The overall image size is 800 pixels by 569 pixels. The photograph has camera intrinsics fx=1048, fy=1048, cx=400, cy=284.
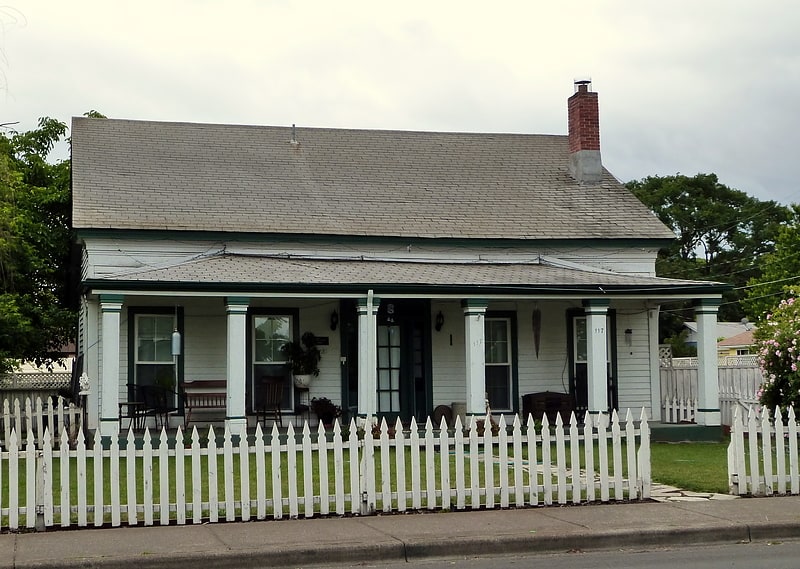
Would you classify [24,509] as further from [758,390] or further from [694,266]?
[694,266]

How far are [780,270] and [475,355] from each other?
3659cm

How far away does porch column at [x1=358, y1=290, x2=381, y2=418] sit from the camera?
17469mm

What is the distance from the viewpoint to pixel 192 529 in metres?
9.61

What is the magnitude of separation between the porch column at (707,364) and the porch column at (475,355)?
3.91 meters

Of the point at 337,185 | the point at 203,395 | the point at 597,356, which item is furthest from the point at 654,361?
the point at 203,395

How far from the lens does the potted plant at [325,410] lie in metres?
19.4

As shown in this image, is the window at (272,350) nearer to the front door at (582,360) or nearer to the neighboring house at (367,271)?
the neighboring house at (367,271)

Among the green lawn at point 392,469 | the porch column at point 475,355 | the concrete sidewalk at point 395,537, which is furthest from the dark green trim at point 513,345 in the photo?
the concrete sidewalk at point 395,537

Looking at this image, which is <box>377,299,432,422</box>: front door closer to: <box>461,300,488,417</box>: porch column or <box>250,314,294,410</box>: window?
<box>250,314,294,410</box>: window

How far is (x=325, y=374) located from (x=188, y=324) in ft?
9.04

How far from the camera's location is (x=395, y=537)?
9.12 m

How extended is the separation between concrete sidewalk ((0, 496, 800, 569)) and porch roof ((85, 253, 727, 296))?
764 cm

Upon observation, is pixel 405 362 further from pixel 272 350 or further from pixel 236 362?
pixel 236 362

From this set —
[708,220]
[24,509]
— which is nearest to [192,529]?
[24,509]
